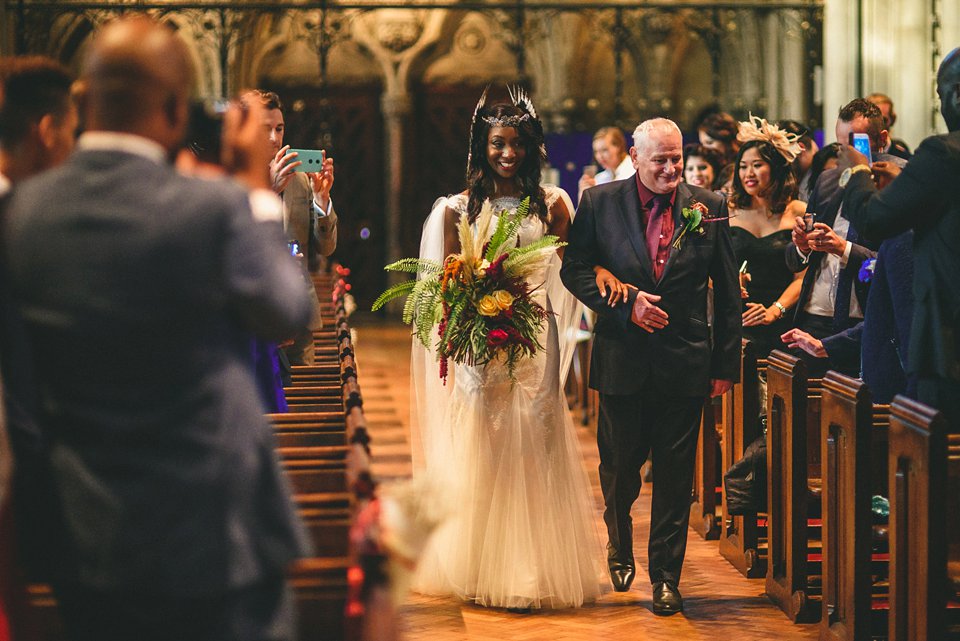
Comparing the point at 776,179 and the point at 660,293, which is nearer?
the point at 660,293

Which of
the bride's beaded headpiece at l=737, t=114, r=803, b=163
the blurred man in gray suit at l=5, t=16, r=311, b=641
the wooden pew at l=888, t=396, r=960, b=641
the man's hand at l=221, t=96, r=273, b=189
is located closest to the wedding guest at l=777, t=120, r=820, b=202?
the bride's beaded headpiece at l=737, t=114, r=803, b=163

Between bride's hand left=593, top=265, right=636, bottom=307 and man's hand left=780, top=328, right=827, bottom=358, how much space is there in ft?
4.65

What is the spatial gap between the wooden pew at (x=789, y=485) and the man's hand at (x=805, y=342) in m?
0.70

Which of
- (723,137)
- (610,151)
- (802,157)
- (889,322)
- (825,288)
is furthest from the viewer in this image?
→ (610,151)

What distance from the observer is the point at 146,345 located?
84.1 inches

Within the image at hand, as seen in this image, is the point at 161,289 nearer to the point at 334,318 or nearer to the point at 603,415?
the point at 603,415

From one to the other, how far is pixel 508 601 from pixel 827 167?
3.17m

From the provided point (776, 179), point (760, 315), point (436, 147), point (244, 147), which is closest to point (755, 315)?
point (760, 315)

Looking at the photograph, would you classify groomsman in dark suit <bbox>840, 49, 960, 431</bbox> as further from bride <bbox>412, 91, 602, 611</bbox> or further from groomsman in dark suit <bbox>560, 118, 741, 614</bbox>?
bride <bbox>412, 91, 602, 611</bbox>

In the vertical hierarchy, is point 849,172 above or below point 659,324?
above

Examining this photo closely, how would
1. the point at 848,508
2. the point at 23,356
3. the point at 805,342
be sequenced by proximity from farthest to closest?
the point at 805,342
the point at 848,508
the point at 23,356

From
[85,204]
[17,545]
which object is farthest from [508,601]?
[85,204]

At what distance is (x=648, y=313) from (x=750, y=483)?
0.99 m

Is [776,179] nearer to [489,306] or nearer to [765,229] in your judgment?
[765,229]
